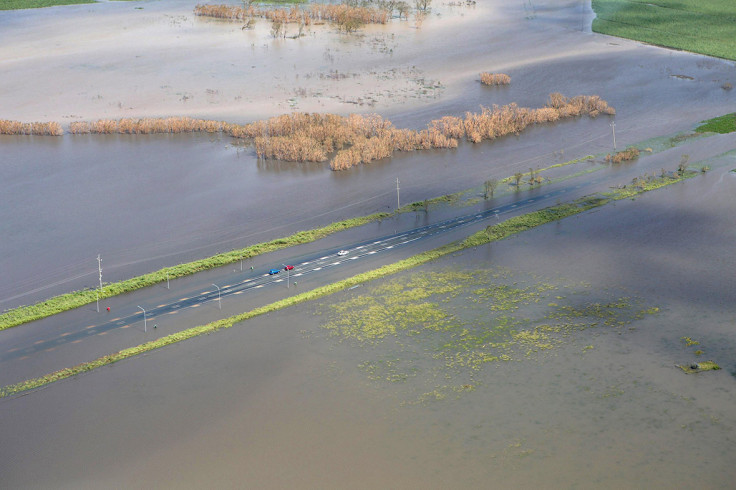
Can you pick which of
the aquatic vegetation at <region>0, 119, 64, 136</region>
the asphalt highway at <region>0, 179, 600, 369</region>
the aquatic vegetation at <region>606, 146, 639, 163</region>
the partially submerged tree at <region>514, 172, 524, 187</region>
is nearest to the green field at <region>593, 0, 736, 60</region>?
the aquatic vegetation at <region>606, 146, 639, 163</region>

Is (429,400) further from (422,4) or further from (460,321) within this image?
(422,4)

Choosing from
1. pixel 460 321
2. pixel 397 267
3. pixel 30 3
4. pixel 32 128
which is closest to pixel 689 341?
pixel 460 321

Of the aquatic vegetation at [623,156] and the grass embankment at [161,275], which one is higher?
the aquatic vegetation at [623,156]

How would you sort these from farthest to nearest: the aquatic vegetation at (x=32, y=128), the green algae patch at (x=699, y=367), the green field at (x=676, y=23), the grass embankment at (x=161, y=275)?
the green field at (x=676, y=23)
the aquatic vegetation at (x=32, y=128)
the grass embankment at (x=161, y=275)
the green algae patch at (x=699, y=367)

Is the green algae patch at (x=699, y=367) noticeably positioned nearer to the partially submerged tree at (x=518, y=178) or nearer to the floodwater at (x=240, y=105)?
the partially submerged tree at (x=518, y=178)

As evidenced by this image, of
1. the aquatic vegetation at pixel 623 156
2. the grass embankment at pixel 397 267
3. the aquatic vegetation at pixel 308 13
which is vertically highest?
the aquatic vegetation at pixel 308 13

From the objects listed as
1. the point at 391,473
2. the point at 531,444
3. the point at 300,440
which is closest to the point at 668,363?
the point at 531,444

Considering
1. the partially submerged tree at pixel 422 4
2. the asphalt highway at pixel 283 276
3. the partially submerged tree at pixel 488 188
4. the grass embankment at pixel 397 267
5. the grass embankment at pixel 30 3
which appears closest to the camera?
the grass embankment at pixel 397 267

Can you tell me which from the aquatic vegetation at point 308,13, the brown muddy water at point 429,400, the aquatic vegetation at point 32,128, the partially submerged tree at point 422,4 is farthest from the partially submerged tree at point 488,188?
the partially submerged tree at point 422,4
